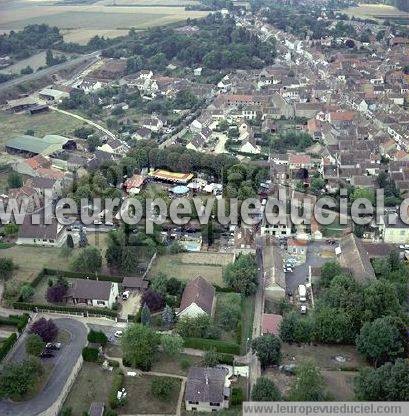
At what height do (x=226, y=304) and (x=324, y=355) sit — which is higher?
(x=226, y=304)

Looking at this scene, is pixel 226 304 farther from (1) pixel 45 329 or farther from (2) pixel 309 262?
(1) pixel 45 329

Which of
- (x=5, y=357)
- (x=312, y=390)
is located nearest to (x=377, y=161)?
(x=312, y=390)

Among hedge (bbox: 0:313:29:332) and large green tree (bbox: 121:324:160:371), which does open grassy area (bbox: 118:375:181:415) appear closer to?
large green tree (bbox: 121:324:160:371)

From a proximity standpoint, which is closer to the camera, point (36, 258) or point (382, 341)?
point (382, 341)

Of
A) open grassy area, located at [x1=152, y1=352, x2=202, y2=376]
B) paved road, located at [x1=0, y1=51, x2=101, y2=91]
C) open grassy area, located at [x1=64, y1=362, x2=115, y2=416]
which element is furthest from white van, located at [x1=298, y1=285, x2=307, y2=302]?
paved road, located at [x1=0, y1=51, x2=101, y2=91]

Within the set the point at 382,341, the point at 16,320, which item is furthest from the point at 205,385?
the point at 16,320

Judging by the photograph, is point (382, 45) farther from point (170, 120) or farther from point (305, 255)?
point (305, 255)
